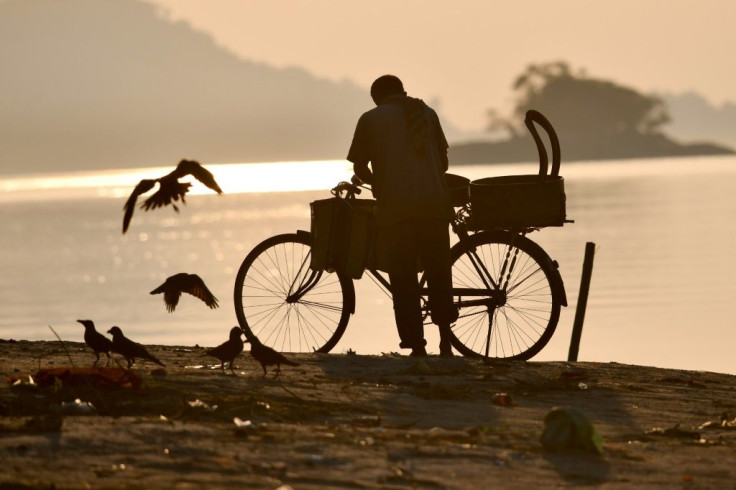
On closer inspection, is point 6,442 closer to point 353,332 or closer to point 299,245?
point 299,245

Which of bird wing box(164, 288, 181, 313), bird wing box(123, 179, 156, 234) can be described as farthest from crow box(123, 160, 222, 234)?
bird wing box(164, 288, 181, 313)

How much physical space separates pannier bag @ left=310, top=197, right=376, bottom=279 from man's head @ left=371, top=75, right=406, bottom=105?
31.1 inches

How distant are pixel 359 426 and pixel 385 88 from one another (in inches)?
128

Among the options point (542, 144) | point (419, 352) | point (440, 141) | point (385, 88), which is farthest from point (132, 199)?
point (542, 144)

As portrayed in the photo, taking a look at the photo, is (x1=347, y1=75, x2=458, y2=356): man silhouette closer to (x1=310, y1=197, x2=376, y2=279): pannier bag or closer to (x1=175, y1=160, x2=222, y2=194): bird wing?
(x1=310, y1=197, x2=376, y2=279): pannier bag

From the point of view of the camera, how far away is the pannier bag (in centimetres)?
1063

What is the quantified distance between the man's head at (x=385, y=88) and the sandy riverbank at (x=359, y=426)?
1.81 metres

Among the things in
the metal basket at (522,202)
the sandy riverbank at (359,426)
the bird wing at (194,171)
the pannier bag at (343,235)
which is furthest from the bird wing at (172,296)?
the metal basket at (522,202)

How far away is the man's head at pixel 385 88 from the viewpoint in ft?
33.6

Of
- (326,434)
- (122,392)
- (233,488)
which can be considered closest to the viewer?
(233,488)

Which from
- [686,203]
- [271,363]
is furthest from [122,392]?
[686,203]

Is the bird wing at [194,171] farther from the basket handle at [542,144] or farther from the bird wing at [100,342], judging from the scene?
the basket handle at [542,144]

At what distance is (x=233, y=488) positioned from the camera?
6.12m

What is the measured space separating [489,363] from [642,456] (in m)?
2.97
